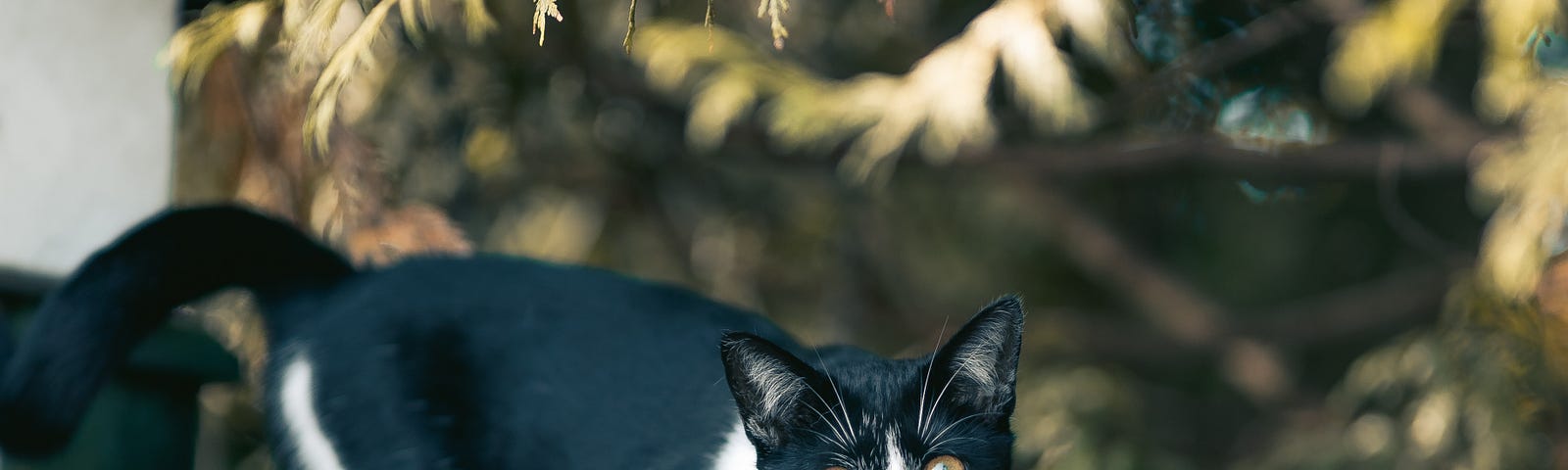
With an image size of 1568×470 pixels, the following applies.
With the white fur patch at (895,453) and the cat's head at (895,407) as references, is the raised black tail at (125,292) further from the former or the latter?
the white fur patch at (895,453)

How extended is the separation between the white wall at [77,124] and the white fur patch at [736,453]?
96 centimetres

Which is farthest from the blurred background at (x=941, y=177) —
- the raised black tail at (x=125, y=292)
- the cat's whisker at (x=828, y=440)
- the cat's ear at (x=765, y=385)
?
the cat's whisker at (x=828, y=440)

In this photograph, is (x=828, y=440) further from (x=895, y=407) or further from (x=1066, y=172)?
(x=1066, y=172)

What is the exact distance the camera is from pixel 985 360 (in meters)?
1.46

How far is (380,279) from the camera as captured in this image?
1.78 m

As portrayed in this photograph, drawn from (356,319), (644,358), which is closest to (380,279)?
(356,319)

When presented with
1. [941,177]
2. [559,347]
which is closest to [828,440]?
[559,347]

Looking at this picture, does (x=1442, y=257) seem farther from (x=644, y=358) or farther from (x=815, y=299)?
(x=644, y=358)

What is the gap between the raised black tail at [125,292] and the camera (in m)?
1.56

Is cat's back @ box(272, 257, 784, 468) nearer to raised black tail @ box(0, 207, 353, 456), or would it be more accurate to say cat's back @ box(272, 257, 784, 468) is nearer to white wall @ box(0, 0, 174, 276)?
raised black tail @ box(0, 207, 353, 456)

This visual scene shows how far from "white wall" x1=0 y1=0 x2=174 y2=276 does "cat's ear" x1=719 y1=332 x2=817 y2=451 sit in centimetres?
102

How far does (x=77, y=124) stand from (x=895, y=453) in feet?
3.96

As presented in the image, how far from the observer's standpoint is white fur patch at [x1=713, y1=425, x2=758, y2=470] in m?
1.55

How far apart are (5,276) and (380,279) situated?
0.47m
